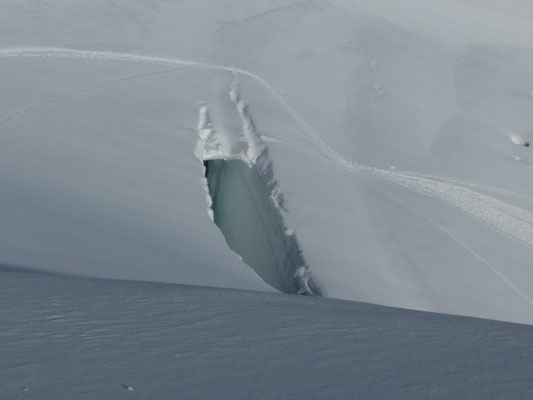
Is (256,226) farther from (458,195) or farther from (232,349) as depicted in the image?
(232,349)

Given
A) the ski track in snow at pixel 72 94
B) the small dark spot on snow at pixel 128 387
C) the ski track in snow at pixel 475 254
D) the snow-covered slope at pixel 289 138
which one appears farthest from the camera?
the ski track in snow at pixel 72 94

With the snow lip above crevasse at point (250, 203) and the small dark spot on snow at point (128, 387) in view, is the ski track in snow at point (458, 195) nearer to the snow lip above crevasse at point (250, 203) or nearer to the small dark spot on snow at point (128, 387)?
Answer: the snow lip above crevasse at point (250, 203)

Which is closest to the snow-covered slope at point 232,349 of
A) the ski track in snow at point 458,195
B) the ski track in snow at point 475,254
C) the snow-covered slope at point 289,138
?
the snow-covered slope at point 289,138

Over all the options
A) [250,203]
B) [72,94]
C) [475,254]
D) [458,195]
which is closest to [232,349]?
[475,254]

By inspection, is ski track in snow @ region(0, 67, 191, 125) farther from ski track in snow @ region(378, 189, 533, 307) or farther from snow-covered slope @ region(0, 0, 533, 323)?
ski track in snow @ region(378, 189, 533, 307)

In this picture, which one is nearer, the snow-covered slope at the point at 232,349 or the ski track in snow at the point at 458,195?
the snow-covered slope at the point at 232,349

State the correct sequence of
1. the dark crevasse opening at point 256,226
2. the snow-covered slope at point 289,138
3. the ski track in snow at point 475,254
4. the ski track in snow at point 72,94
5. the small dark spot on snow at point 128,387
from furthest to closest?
the ski track in snow at point 72,94, the ski track in snow at point 475,254, the dark crevasse opening at point 256,226, the snow-covered slope at point 289,138, the small dark spot on snow at point 128,387

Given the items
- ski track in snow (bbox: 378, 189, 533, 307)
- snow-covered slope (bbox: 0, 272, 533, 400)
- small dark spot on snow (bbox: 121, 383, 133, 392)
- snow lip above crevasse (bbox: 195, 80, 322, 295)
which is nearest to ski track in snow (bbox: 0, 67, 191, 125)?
snow lip above crevasse (bbox: 195, 80, 322, 295)
